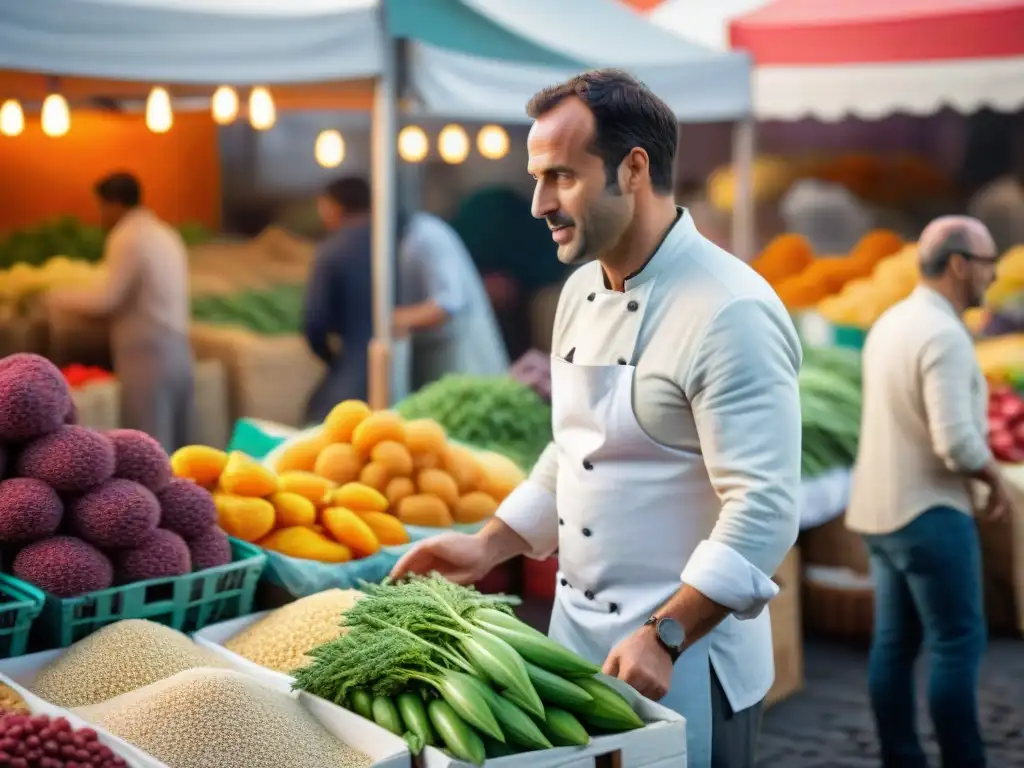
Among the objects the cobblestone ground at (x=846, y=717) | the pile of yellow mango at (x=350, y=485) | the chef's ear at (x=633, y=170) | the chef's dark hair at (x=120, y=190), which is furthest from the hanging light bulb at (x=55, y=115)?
the chef's ear at (x=633, y=170)

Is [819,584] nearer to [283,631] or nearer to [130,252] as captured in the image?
[130,252]

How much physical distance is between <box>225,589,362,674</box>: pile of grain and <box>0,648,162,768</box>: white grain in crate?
0.33m

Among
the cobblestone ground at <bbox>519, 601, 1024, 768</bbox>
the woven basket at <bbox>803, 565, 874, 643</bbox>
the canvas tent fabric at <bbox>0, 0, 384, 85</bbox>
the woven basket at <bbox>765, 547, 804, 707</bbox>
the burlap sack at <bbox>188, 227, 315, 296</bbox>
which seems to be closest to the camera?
the canvas tent fabric at <bbox>0, 0, 384, 85</bbox>

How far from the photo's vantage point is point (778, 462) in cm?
197

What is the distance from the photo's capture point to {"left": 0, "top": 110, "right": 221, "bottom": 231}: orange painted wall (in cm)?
582

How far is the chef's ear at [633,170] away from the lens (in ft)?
6.69

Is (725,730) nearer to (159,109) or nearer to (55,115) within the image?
(159,109)

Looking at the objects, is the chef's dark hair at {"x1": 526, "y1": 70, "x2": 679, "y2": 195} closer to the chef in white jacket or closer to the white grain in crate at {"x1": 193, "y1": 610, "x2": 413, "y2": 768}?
the chef in white jacket

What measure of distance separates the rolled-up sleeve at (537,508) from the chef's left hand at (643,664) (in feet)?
1.66

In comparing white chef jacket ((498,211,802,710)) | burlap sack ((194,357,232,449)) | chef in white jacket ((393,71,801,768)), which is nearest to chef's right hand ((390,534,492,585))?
chef in white jacket ((393,71,801,768))

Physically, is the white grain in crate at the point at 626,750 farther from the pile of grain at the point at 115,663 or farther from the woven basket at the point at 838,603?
the woven basket at the point at 838,603

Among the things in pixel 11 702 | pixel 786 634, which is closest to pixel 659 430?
pixel 11 702

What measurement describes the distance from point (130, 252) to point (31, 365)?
317 centimetres

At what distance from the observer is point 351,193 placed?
560 cm
